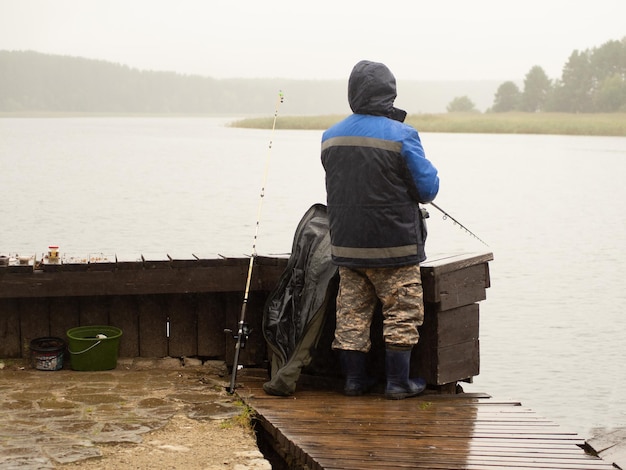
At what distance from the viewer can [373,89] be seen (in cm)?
460

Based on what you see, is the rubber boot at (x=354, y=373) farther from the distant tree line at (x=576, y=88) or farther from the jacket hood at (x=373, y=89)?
the distant tree line at (x=576, y=88)

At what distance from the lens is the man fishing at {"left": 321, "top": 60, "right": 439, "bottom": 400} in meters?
4.53

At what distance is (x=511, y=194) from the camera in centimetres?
3053

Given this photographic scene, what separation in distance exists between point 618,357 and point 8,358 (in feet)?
28.6

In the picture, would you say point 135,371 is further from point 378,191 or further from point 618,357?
point 618,357

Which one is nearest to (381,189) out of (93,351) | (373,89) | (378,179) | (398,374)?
(378,179)

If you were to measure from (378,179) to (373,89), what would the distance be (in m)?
0.45

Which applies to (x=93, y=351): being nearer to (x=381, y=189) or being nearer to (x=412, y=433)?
(x=381, y=189)

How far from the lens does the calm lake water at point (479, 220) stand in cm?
1183

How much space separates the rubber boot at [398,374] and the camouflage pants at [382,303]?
0.06 meters

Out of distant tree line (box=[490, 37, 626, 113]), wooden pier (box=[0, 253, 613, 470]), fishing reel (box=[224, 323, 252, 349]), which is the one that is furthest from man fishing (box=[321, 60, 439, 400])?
distant tree line (box=[490, 37, 626, 113])

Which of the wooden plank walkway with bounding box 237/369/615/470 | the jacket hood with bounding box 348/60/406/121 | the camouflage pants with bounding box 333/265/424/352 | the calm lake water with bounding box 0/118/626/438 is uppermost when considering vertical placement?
the jacket hood with bounding box 348/60/406/121

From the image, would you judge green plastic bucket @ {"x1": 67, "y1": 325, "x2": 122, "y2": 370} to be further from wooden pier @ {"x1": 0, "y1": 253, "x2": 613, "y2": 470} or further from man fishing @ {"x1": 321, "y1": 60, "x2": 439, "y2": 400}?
man fishing @ {"x1": 321, "y1": 60, "x2": 439, "y2": 400}

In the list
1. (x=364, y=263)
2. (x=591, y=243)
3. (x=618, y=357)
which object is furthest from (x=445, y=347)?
(x=591, y=243)
